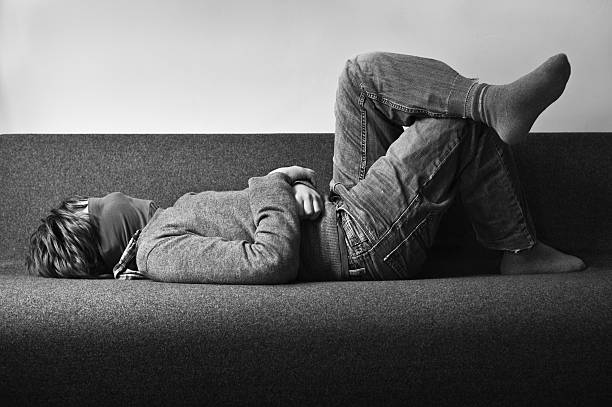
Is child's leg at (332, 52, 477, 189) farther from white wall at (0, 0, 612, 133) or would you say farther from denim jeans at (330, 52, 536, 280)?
white wall at (0, 0, 612, 133)

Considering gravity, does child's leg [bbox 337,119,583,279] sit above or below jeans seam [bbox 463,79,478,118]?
below

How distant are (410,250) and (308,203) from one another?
253 mm

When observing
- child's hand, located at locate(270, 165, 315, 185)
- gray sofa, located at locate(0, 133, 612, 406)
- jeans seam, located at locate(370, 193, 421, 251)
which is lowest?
gray sofa, located at locate(0, 133, 612, 406)

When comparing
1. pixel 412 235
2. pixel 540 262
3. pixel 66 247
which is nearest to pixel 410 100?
pixel 412 235

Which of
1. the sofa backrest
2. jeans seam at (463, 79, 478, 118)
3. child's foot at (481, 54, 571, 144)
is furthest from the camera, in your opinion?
the sofa backrest

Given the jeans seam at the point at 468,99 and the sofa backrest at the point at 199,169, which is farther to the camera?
the sofa backrest at the point at 199,169

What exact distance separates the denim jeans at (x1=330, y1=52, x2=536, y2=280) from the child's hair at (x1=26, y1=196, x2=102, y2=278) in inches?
23.5

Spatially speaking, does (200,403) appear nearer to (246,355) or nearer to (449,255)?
(246,355)

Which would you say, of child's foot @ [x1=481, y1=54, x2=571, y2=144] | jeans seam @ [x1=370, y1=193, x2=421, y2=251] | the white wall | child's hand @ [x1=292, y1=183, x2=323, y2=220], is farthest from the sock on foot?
the white wall

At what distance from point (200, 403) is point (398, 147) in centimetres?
69

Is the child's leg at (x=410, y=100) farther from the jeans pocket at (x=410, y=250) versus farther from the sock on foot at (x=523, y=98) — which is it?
the jeans pocket at (x=410, y=250)

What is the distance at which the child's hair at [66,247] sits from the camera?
1671 millimetres

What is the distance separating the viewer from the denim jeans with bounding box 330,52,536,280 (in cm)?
153

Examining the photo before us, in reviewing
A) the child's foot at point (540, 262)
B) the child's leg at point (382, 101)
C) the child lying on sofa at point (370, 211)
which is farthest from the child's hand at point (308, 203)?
the child's foot at point (540, 262)
